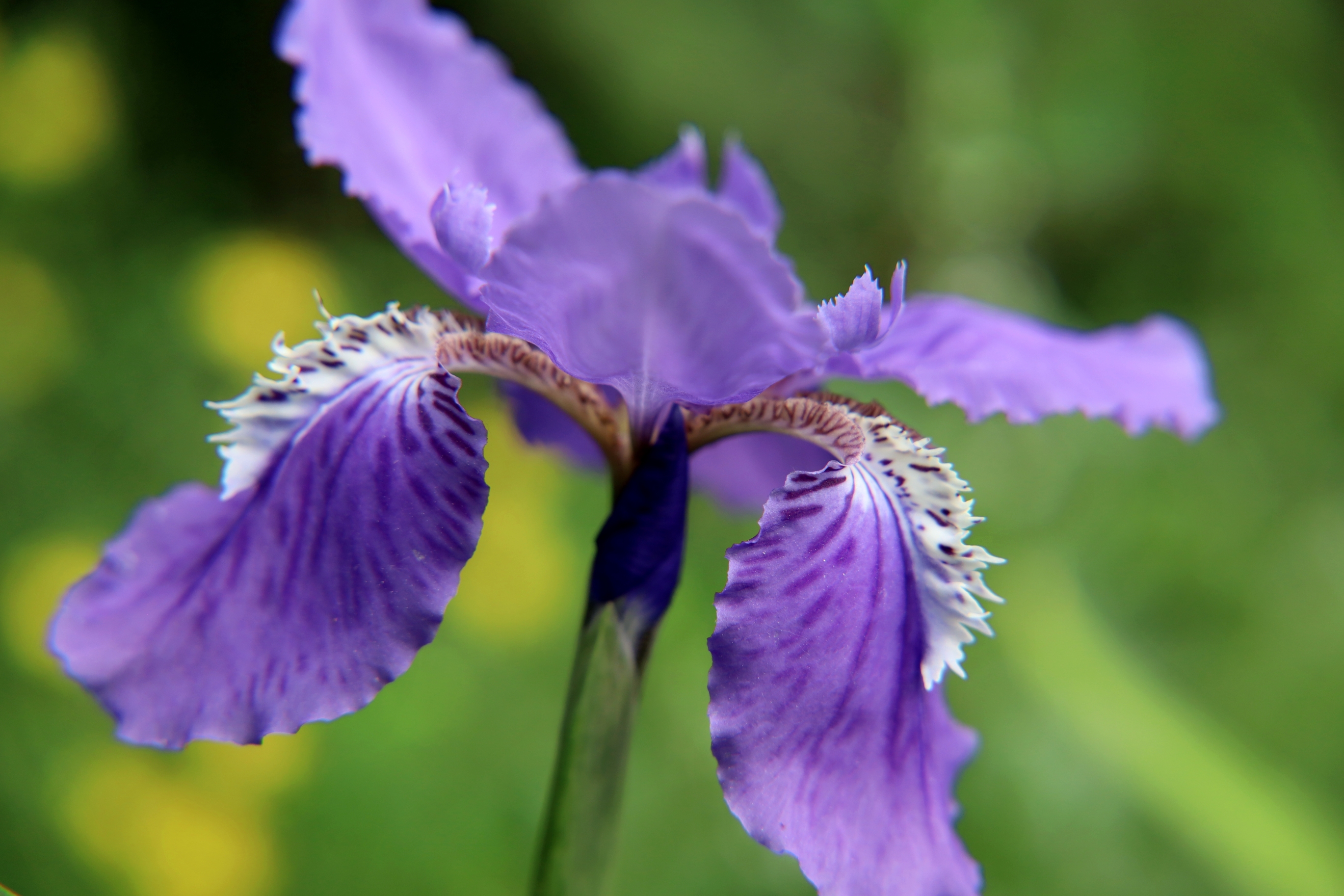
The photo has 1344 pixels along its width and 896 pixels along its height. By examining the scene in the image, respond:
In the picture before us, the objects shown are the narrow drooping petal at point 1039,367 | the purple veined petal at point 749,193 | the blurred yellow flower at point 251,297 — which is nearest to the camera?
the narrow drooping petal at point 1039,367

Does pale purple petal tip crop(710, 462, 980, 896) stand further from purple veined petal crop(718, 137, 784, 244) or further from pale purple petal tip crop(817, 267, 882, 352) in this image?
purple veined petal crop(718, 137, 784, 244)

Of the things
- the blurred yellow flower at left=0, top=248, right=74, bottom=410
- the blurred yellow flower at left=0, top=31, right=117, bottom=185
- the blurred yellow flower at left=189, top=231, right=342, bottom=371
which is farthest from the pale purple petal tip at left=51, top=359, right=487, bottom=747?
the blurred yellow flower at left=0, top=31, right=117, bottom=185

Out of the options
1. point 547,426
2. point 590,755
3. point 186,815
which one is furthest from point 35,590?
point 590,755

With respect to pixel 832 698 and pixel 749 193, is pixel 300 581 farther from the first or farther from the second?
pixel 749 193

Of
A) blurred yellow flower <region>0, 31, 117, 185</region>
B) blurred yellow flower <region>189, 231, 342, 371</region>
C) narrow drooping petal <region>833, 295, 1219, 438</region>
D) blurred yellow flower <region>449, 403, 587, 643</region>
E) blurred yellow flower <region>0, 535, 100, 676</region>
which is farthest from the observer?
blurred yellow flower <region>0, 31, 117, 185</region>

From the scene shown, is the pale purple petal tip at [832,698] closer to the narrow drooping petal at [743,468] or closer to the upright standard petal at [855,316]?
the upright standard petal at [855,316]

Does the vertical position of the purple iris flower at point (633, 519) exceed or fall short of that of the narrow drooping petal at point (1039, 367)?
it falls short

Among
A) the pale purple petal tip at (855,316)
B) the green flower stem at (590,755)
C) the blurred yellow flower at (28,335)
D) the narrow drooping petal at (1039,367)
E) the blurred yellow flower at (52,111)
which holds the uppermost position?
the blurred yellow flower at (52,111)

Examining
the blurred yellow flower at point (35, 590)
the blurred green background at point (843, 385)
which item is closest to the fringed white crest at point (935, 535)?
the blurred green background at point (843, 385)
